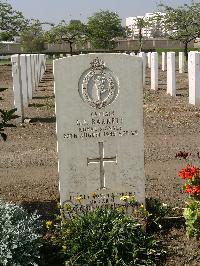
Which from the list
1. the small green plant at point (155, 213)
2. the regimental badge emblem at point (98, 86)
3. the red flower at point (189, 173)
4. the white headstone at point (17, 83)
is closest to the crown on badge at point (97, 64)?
the regimental badge emblem at point (98, 86)

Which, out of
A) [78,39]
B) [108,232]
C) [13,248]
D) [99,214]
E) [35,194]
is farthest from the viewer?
[78,39]

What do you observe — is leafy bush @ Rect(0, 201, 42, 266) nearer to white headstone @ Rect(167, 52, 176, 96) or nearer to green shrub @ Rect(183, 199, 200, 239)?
green shrub @ Rect(183, 199, 200, 239)

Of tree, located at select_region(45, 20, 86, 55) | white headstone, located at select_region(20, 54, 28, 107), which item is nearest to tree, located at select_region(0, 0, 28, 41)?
tree, located at select_region(45, 20, 86, 55)

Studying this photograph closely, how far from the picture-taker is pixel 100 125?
183 inches

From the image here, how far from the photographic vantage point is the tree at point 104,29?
47062mm

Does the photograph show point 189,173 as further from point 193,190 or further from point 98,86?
point 98,86

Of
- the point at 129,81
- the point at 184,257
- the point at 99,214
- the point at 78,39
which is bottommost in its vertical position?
the point at 184,257

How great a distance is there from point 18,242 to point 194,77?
9.11 m

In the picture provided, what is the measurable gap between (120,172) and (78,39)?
136 feet

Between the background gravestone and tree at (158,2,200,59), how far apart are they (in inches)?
1281

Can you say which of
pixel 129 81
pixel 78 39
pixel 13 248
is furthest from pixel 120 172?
pixel 78 39

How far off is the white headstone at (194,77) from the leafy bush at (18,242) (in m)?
8.68

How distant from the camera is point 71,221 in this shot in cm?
452

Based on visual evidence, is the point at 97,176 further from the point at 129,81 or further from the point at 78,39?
the point at 78,39
